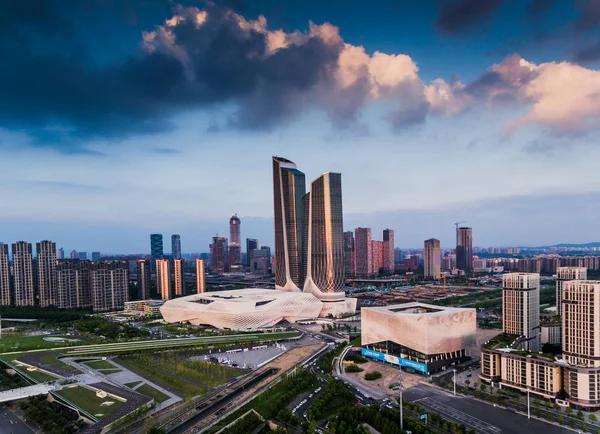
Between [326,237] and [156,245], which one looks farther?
[156,245]

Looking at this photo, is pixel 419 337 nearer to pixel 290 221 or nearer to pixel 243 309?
pixel 243 309

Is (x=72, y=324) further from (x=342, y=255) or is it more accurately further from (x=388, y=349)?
(x=388, y=349)

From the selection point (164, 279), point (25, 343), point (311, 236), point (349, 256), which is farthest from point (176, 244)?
point (25, 343)

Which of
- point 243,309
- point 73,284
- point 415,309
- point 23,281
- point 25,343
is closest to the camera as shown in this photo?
point 415,309

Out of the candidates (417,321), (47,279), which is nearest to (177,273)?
(47,279)

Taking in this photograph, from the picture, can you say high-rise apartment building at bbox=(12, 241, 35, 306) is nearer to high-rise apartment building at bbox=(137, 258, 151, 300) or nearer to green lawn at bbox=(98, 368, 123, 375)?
high-rise apartment building at bbox=(137, 258, 151, 300)

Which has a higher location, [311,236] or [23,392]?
[311,236]

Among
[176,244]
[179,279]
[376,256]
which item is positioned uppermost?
[176,244]

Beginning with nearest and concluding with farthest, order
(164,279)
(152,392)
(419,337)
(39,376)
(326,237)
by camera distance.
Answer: (152,392) → (39,376) → (419,337) → (326,237) → (164,279)
